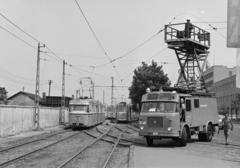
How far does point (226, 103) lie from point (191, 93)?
89.2 m

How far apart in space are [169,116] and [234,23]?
51.1 feet

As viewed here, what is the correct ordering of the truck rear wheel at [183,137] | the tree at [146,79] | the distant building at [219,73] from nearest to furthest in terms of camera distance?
the truck rear wheel at [183,137]
the tree at [146,79]
the distant building at [219,73]

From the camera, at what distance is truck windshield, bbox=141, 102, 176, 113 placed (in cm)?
2114

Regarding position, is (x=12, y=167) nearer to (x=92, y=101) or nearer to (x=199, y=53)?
(x=199, y=53)

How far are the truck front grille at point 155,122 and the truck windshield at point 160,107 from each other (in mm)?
541

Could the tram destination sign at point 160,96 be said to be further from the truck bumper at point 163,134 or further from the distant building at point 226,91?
the distant building at point 226,91

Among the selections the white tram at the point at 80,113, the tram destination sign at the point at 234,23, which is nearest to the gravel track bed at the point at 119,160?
the tram destination sign at the point at 234,23

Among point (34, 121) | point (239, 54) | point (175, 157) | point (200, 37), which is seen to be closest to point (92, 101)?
point (34, 121)

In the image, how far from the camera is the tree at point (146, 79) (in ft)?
178

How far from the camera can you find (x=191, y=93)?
23125mm

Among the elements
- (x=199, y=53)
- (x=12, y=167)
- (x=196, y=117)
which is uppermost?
(x=199, y=53)

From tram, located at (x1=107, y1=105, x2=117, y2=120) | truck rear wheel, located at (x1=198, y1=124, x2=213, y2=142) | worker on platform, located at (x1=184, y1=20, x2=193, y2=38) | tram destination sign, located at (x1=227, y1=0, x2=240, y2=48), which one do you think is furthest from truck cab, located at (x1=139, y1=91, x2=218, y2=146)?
tram, located at (x1=107, y1=105, x2=117, y2=120)

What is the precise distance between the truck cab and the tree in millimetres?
30681

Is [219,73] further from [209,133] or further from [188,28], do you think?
[209,133]
